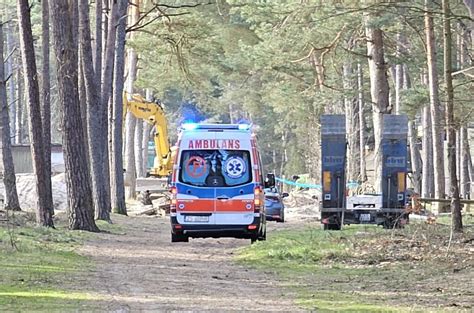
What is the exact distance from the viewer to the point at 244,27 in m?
49.5

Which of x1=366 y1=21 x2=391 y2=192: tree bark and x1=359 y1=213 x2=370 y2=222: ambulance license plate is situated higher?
x1=366 y1=21 x2=391 y2=192: tree bark

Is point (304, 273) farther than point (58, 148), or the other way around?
point (58, 148)

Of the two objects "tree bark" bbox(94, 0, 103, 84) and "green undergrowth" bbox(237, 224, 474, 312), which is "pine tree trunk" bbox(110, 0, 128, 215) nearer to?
"tree bark" bbox(94, 0, 103, 84)

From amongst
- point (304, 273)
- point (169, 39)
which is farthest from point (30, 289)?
point (169, 39)

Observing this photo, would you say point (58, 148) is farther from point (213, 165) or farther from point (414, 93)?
point (213, 165)

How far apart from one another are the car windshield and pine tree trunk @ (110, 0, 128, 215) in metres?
14.4

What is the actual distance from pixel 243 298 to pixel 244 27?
36.9m

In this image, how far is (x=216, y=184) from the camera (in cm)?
2141

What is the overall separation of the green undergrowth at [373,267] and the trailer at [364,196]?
202 cm

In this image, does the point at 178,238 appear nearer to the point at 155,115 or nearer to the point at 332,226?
the point at 332,226

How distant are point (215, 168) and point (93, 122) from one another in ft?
33.3

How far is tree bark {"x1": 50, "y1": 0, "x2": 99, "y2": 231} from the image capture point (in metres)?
25.0

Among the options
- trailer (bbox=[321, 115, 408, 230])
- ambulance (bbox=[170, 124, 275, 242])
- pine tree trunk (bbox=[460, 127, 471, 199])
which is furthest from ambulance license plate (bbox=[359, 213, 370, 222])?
pine tree trunk (bbox=[460, 127, 471, 199])

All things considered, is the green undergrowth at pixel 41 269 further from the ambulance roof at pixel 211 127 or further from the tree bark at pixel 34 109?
the ambulance roof at pixel 211 127
